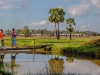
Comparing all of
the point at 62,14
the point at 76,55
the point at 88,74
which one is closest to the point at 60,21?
the point at 62,14

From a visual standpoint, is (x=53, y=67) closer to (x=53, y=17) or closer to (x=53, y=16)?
(x=53, y=17)

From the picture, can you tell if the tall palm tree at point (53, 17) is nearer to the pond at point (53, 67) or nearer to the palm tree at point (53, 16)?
the palm tree at point (53, 16)

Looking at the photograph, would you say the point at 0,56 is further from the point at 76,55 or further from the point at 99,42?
the point at 99,42

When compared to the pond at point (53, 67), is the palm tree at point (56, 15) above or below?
above

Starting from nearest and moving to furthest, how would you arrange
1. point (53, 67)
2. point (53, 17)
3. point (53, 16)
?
point (53, 67) < point (53, 17) < point (53, 16)

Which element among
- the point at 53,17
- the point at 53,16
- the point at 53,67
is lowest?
the point at 53,67

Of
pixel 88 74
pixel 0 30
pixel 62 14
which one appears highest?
pixel 62 14

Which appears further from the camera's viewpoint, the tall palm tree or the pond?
the tall palm tree

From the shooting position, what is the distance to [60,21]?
6981 cm

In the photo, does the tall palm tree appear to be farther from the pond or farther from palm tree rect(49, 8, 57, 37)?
the pond

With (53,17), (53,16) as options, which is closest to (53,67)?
(53,17)

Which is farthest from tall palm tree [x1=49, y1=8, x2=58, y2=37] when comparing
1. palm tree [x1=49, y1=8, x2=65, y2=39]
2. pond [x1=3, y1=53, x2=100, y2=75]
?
pond [x1=3, y1=53, x2=100, y2=75]

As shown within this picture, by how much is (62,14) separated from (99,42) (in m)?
Answer: 39.4

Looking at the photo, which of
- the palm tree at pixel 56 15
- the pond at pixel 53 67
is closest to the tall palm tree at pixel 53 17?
the palm tree at pixel 56 15
